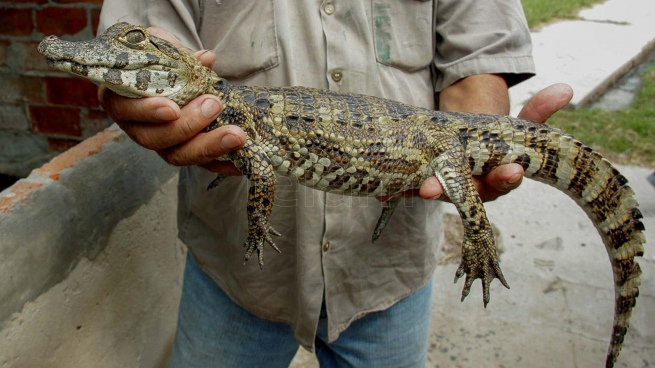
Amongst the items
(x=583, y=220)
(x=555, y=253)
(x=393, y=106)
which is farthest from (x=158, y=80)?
(x=583, y=220)

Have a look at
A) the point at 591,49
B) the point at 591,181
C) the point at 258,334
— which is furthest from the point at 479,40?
the point at 591,49

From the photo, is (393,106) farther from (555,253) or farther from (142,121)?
(555,253)

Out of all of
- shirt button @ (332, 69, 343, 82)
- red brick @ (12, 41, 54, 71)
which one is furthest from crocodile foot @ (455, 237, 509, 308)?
red brick @ (12, 41, 54, 71)

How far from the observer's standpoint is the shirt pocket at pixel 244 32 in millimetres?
1808

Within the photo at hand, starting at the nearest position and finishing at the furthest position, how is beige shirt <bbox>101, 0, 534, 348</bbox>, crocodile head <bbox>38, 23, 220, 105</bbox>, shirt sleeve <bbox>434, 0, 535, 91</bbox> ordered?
1. crocodile head <bbox>38, 23, 220, 105</bbox>
2. beige shirt <bbox>101, 0, 534, 348</bbox>
3. shirt sleeve <bbox>434, 0, 535, 91</bbox>

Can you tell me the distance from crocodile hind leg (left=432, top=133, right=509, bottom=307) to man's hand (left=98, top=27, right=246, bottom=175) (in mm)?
693

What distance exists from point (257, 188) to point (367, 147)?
1.25ft

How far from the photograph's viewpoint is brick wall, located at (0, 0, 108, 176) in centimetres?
303

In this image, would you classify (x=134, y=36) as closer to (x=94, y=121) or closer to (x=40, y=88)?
(x=94, y=121)

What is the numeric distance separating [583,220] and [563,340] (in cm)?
140

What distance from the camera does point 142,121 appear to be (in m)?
1.61

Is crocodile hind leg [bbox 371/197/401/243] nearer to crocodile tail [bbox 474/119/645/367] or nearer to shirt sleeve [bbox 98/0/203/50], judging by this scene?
crocodile tail [bbox 474/119/645/367]

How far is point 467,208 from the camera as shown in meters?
1.93

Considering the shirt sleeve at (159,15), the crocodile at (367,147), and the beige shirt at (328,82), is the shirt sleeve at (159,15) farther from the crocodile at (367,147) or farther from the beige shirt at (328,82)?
the crocodile at (367,147)
